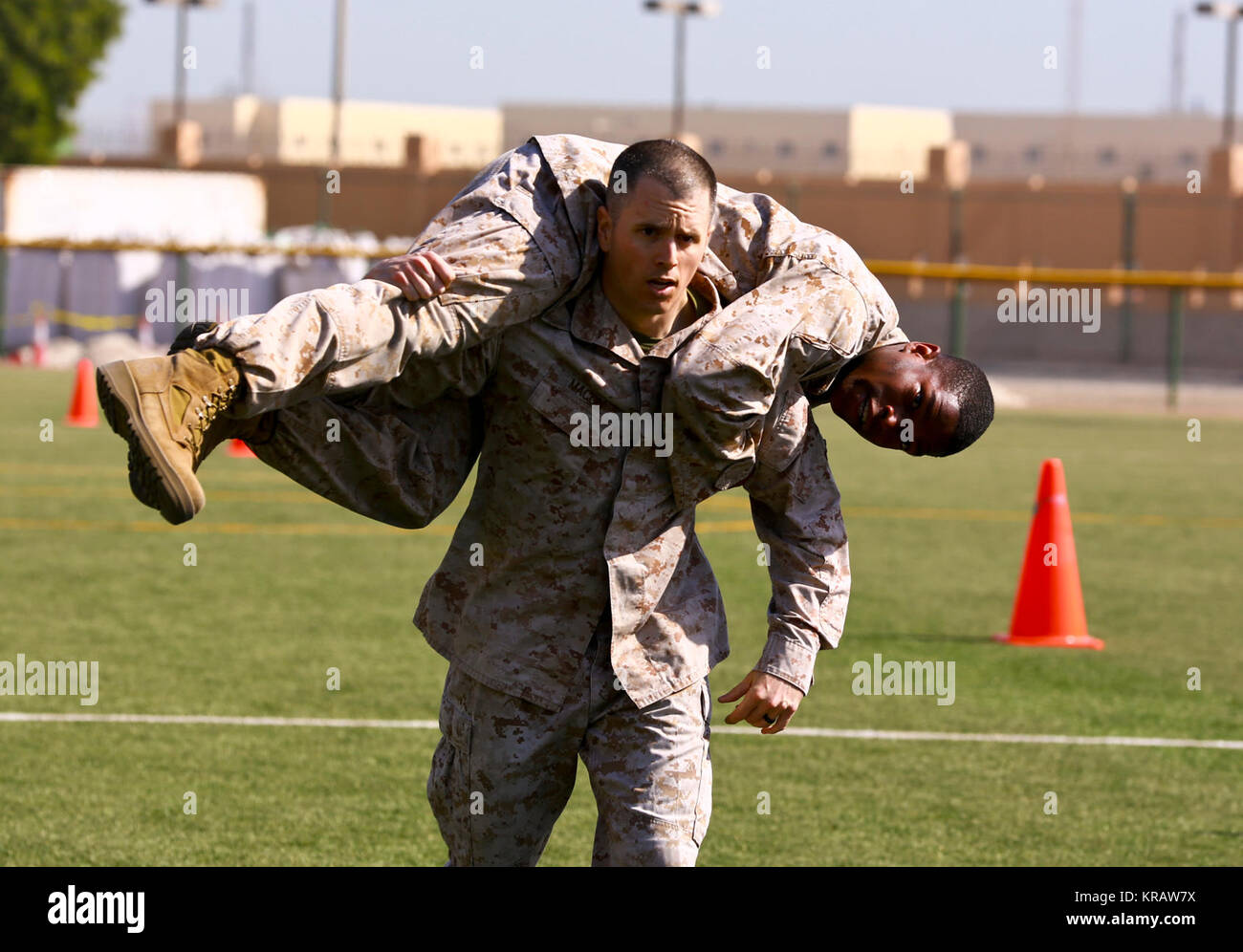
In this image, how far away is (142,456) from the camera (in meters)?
3.90

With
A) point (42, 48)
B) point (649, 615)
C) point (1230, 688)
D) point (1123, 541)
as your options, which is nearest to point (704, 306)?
point (649, 615)

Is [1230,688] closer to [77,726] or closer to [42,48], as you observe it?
[77,726]

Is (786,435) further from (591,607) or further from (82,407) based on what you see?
(82,407)

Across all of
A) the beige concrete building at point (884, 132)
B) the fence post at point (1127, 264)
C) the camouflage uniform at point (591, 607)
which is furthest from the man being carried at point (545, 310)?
the beige concrete building at point (884, 132)

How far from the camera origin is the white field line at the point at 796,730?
8.36 meters

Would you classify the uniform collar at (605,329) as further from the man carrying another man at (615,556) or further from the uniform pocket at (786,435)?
the uniform pocket at (786,435)

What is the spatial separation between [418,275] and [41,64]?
60.7m

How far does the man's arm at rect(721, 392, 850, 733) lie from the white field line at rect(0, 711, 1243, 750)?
3.72m

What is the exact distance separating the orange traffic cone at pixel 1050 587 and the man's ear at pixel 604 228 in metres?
6.43

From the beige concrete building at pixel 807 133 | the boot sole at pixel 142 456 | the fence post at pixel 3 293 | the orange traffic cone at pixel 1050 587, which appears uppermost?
the beige concrete building at pixel 807 133

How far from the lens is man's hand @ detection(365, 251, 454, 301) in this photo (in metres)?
4.21

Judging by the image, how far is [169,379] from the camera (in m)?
3.92

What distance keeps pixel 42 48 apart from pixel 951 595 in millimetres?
54118
